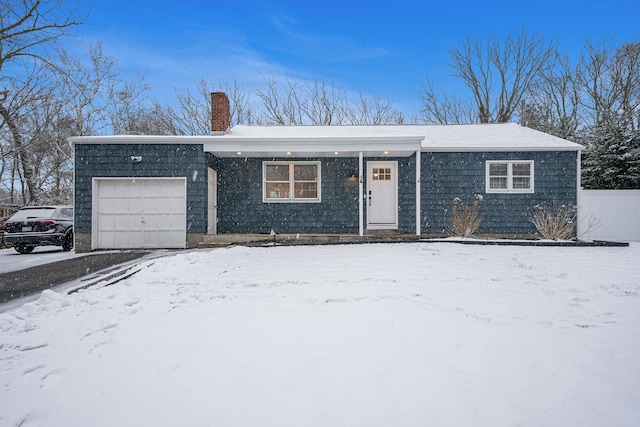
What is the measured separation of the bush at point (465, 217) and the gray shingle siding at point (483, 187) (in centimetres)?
18

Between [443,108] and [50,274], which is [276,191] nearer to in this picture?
[50,274]

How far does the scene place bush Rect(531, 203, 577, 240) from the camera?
904cm

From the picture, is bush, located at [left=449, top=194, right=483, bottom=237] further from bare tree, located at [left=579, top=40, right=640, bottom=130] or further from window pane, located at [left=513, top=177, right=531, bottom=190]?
bare tree, located at [left=579, top=40, right=640, bottom=130]

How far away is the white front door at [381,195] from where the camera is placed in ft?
36.3

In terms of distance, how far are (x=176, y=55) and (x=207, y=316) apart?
30.8m

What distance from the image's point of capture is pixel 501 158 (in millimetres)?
10562

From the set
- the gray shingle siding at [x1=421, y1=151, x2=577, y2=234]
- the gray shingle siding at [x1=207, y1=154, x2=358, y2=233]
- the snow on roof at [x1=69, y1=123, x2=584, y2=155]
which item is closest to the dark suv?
the snow on roof at [x1=69, y1=123, x2=584, y2=155]

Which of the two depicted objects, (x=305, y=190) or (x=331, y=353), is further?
(x=305, y=190)

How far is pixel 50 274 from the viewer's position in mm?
6242

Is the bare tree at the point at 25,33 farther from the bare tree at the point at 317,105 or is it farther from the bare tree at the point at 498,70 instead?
the bare tree at the point at 498,70

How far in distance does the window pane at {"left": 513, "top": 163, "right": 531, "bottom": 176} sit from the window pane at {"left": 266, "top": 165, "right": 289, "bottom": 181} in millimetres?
6985

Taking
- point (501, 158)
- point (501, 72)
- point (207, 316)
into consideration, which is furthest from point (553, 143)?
point (501, 72)

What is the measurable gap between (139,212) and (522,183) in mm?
11245

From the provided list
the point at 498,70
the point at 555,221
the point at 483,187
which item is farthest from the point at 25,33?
the point at 498,70
